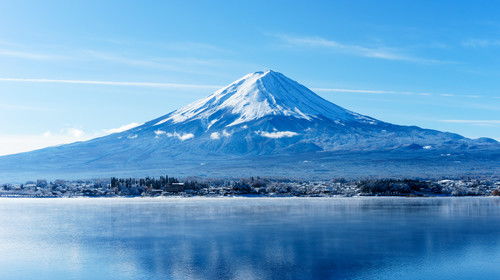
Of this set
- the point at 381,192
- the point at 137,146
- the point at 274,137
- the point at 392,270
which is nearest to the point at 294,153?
the point at 274,137

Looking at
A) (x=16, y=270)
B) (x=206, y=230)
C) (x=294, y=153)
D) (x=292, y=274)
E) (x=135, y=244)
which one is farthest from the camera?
(x=294, y=153)

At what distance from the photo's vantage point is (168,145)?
183875 millimetres

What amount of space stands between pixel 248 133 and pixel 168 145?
22794 mm

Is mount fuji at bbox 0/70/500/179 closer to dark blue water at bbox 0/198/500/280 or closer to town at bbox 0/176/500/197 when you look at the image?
town at bbox 0/176/500/197

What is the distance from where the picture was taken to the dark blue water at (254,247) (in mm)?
22703

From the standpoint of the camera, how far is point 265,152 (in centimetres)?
17938

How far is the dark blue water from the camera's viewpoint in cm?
2270

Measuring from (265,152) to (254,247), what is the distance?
497 ft

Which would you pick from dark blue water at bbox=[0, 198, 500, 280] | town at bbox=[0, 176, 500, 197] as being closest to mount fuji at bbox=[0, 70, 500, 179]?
town at bbox=[0, 176, 500, 197]

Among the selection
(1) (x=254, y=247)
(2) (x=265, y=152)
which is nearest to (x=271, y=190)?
(1) (x=254, y=247)

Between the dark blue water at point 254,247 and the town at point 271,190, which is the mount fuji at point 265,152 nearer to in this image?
the town at point 271,190

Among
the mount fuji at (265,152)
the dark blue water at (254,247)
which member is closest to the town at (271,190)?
the dark blue water at (254,247)

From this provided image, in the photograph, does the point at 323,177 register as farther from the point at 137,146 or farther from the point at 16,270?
the point at 16,270

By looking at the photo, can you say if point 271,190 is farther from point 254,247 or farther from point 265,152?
point 265,152
